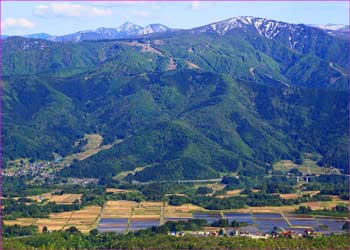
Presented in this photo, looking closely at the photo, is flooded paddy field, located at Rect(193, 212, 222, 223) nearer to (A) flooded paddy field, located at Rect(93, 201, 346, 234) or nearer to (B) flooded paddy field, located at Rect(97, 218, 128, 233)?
(A) flooded paddy field, located at Rect(93, 201, 346, 234)

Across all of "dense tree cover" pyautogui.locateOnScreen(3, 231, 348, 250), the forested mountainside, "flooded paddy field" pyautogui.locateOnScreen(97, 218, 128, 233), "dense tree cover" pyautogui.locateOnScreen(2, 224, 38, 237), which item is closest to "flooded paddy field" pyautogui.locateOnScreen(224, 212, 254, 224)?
"flooded paddy field" pyautogui.locateOnScreen(97, 218, 128, 233)

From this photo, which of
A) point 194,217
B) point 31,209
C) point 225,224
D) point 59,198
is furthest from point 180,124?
point 225,224

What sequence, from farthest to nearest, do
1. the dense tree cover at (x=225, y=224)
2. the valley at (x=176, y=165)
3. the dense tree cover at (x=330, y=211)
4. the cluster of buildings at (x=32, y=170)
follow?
the cluster of buildings at (x=32, y=170), the dense tree cover at (x=330, y=211), the dense tree cover at (x=225, y=224), the valley at (x=176, y=165)

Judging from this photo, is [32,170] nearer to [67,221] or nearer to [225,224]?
[67,221]

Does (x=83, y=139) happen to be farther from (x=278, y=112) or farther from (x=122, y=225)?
(x=122, y=225)

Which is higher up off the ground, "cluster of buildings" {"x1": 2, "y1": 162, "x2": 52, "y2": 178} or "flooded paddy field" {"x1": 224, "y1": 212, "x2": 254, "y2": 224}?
"flooded paddy field" {"x1": 224, "y1": 212, "x2": 254, "y2": 224}

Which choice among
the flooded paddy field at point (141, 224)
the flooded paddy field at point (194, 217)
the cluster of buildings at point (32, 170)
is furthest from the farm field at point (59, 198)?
the cluster of buildings at point (32, 170)

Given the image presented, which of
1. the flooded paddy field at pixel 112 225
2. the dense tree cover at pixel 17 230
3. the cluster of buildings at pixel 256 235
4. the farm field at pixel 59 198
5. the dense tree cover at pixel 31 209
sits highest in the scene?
the cluster of buildings at pixel 256 235

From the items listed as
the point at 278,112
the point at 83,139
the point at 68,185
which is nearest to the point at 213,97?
the point at 278,112

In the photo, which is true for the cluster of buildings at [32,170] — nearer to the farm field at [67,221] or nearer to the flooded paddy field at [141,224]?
the farm field at [67,221]
